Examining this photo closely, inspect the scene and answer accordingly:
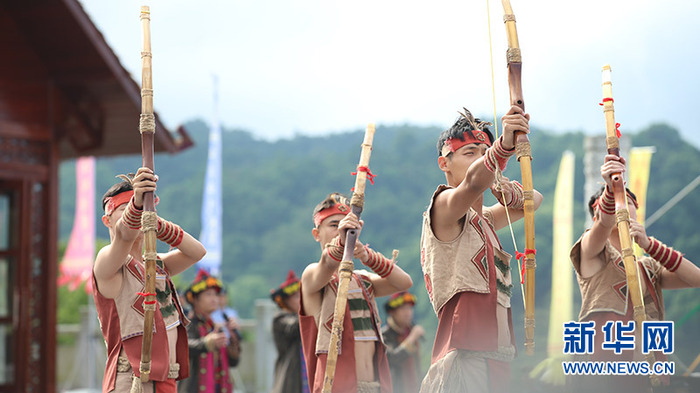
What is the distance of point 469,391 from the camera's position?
318 centimetres

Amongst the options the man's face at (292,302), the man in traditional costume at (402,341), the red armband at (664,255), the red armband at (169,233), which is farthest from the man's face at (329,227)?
the man in traditional costume at (402,341)

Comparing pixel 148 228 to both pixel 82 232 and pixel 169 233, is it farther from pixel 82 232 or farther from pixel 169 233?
pixel 82 232

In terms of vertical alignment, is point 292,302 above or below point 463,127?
below

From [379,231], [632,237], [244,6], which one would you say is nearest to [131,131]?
[632,237]

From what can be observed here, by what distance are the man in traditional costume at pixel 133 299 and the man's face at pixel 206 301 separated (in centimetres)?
266

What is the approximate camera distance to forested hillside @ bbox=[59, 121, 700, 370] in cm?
1683

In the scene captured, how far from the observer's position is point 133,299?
359 cm

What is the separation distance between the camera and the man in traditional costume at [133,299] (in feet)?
11.3

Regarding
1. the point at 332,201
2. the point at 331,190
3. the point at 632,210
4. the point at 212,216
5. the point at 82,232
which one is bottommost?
the point at 632,210

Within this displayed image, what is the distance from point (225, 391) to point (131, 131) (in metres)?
2.73

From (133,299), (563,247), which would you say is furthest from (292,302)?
(563,247)

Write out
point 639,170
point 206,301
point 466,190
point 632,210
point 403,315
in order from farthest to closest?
1. point 639,170
2. point 403,315
3. point 206,301
4. point 632,210
5. point 466,190

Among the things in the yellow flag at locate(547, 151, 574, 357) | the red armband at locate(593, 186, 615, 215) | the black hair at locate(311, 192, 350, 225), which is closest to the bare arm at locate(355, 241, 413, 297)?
the black hair at locate(311, 192, 350, 225)

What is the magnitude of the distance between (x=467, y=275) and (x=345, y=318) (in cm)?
92
